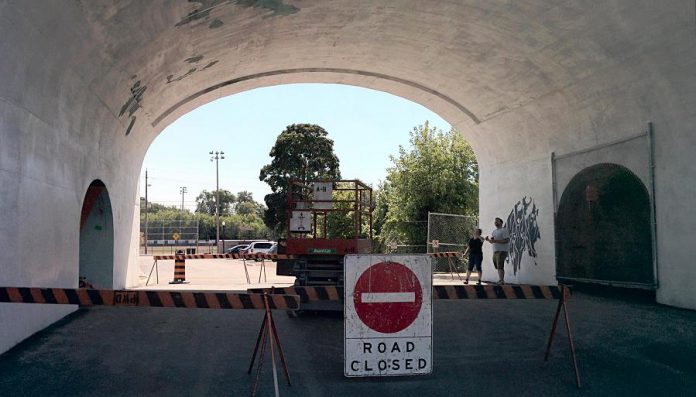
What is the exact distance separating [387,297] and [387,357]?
1.85 feet

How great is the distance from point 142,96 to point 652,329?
1108cm

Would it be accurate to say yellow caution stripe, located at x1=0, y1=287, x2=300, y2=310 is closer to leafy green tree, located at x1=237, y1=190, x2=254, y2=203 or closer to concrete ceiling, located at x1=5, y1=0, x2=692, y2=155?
concrete ceiling, located at x1=5, y1=0, x2=692, y2=155

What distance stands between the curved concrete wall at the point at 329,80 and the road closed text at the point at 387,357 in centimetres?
441

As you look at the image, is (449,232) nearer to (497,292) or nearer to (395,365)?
(497,292)

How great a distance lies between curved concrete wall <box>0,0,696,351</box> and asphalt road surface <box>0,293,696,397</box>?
1007 mm

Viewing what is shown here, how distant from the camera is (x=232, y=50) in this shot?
1423 cm

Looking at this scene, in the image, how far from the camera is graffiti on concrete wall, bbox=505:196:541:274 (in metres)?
16.7

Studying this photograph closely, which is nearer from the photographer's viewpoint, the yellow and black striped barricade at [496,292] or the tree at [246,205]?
the yellow and black striped barricade at [496,292]

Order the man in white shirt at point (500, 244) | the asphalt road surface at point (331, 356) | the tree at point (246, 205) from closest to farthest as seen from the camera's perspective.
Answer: the asphalt road surface at point (331, 356)
the man in white shirt at point (500, 244)
the tree at point (246, 205)

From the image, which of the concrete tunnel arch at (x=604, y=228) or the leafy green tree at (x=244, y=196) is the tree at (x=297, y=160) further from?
the leafy green tree at (x=244, y=196)

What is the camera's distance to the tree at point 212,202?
151 meters

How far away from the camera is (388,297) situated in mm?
5988

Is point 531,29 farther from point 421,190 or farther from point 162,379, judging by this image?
point 421,190

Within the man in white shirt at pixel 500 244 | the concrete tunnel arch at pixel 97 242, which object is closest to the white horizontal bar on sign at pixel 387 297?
the concrete tunnel arch at pixel 97 242
